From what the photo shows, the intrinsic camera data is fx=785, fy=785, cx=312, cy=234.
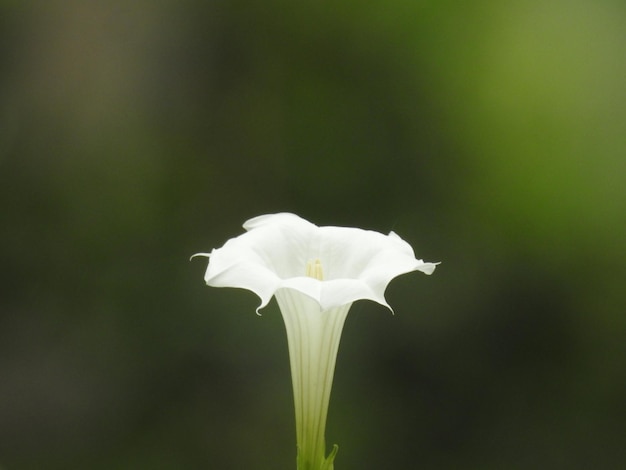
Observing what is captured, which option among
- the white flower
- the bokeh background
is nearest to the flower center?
the white flower

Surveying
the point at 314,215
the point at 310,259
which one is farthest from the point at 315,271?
the point at 314,215

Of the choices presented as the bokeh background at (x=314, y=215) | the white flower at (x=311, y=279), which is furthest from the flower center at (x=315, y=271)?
the bokeh background at (x=314, y=215)

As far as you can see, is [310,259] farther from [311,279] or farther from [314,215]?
[314,215]

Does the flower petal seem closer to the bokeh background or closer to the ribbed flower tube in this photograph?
the ribbed flower tube

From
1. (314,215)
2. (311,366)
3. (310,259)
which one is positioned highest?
(314,215)

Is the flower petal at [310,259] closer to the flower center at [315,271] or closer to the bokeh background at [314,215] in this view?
the flower center at [315,271]

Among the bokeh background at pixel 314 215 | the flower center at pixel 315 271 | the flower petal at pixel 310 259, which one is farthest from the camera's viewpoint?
the bokeh background at pixel 314 215
